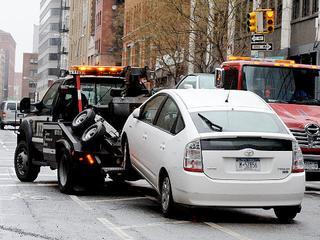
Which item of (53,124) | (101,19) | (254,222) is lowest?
(254,222)

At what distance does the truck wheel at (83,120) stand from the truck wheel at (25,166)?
2.58 m

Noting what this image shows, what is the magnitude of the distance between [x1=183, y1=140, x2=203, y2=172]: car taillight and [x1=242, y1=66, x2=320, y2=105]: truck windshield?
6350mm

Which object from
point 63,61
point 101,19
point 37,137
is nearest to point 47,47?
point 63,61

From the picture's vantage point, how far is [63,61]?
127938 mm

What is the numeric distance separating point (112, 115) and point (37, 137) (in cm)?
209

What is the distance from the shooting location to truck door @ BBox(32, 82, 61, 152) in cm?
1497

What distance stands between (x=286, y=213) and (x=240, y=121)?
1351 mm

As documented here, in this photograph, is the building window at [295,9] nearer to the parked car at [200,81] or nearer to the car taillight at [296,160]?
the parked car at [200,81]

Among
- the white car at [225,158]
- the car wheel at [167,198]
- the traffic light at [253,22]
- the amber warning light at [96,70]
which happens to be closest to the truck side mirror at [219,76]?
the amber warning light at [96,70]

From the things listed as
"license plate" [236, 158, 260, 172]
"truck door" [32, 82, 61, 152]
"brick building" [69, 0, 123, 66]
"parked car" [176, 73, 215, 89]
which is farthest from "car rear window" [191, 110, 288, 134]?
"brick building" [69, 0, 123, 66]

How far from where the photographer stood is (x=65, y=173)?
1334 centimetres

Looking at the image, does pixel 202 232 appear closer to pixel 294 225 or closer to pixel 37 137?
pixel 294 225

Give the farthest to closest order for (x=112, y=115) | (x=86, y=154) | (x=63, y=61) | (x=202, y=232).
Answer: (x=63, y=61) → (x=112, y=115) → (x=86, y=154) → (x=202, y=232)

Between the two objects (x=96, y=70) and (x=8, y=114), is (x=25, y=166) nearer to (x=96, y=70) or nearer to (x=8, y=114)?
(x=96, y=70)
